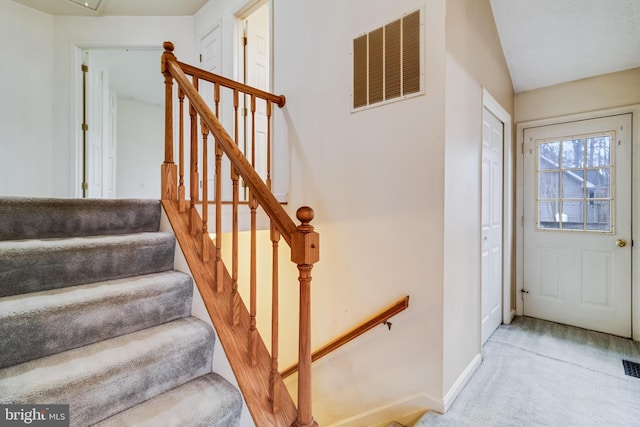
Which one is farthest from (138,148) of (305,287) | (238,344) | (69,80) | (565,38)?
(565,38)

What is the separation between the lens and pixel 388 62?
6.20 feet

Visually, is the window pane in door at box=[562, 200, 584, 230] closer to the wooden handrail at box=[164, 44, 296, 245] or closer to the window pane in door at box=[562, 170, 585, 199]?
the window pane in door at box=[562, 170, 585, 199]

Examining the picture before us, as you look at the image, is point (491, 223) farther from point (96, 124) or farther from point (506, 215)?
point (96, 124)

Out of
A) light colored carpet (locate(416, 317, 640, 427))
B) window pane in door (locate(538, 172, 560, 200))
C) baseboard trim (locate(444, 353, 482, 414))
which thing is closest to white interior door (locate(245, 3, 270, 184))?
baseboard trim (locate(444, 353, 482, 414))

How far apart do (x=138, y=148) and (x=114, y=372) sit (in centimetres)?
593

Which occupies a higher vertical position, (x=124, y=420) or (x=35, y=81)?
(x=35, y=81)

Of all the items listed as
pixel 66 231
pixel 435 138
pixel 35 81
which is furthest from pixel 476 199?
pixel 35 81

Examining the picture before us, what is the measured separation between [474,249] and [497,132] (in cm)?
134

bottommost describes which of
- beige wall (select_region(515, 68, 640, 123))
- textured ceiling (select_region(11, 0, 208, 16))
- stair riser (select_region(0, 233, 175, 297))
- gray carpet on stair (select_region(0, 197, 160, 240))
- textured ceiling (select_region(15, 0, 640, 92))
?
stair riser (select_region(0, 233, 175, 297))

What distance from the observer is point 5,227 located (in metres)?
1.31

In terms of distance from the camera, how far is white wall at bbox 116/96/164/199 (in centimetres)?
567

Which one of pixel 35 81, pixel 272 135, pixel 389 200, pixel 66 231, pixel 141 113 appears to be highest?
pixel 141 113

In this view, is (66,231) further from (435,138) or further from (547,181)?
Answer: (547,181)

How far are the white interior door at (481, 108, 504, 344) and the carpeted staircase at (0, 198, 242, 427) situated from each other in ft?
7.14
